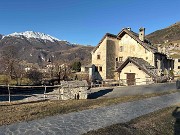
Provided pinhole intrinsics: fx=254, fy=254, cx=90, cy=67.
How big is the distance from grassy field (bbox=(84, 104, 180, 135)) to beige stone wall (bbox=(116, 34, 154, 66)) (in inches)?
1220

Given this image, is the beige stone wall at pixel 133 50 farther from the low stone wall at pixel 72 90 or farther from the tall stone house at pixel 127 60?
the low stone wall at pixel 72 90

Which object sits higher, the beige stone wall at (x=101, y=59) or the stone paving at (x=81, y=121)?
the beige stone wall at (x=101, y=59)

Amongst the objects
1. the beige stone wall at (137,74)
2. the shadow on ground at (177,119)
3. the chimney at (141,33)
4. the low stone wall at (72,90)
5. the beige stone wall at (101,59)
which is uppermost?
the chimney at (141,33)

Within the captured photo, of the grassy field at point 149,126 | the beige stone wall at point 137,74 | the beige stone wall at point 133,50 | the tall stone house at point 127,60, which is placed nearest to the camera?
the grassy field at point 149,126

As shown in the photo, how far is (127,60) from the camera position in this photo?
149ft

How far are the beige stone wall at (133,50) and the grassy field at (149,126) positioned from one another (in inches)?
1220

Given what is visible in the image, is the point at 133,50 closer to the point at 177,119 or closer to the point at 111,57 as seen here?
the point at 111,57

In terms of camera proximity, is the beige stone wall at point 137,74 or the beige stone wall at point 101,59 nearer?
the beige stone wall at point 137,74

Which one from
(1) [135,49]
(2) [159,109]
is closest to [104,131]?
(2) [159,109]

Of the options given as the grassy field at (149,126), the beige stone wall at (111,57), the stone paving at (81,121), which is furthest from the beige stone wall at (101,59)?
the grassy field at (149,126)

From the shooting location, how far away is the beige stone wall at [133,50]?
160 feet

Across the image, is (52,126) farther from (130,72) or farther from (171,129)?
(130,72)

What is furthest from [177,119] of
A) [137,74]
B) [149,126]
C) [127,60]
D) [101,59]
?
[101,59]

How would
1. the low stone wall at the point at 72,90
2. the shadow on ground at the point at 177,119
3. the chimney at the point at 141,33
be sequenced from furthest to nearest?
the chimney at the point at 141,33
the low stone wall at the point at 72,90
the shadow on ground at the point at 177,119
